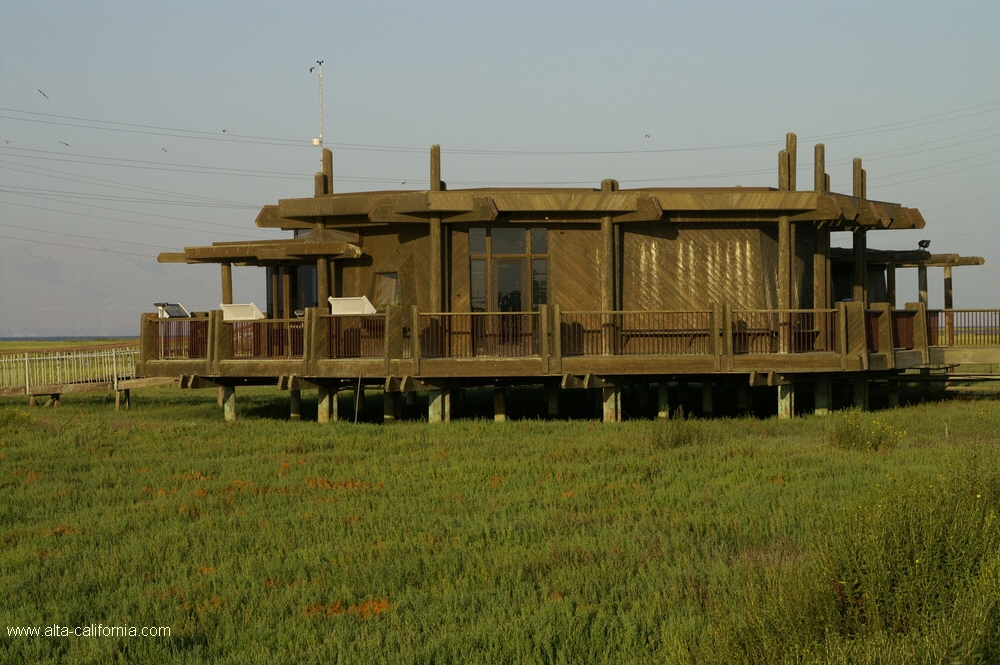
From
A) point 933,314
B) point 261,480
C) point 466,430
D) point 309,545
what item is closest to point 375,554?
point 309,545

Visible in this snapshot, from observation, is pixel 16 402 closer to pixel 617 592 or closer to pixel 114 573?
pixel 114 573

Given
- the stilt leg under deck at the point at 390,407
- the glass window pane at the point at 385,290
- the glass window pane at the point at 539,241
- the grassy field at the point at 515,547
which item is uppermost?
the glass window pane at the point at 539,241

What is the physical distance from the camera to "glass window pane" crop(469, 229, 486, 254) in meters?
22.2

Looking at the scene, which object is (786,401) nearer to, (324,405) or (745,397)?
(745,397)

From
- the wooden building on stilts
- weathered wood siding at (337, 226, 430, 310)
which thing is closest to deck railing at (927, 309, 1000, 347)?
the wooden building on stilts

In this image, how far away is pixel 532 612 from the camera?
903 centimetres

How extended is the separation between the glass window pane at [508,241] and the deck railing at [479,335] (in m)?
1.44

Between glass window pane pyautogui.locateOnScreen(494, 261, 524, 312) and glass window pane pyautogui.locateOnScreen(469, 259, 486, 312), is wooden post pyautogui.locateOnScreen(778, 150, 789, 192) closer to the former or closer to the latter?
glass window pane pyautogui.locateOnScreen(494, 261, 524, 312)

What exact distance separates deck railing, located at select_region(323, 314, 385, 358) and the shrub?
8.62 metres

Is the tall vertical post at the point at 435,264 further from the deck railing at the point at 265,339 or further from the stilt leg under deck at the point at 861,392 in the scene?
the stilt leg under deck at the point at 861,392

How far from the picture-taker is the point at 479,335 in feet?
71.4

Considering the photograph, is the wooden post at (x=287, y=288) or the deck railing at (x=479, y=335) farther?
the wooden post at (x=287, y=288)

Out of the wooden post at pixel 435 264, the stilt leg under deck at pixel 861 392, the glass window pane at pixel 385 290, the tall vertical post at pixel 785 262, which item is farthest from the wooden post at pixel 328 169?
the stilt leg under deck at pixel 861 392

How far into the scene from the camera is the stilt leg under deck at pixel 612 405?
21.4 m
